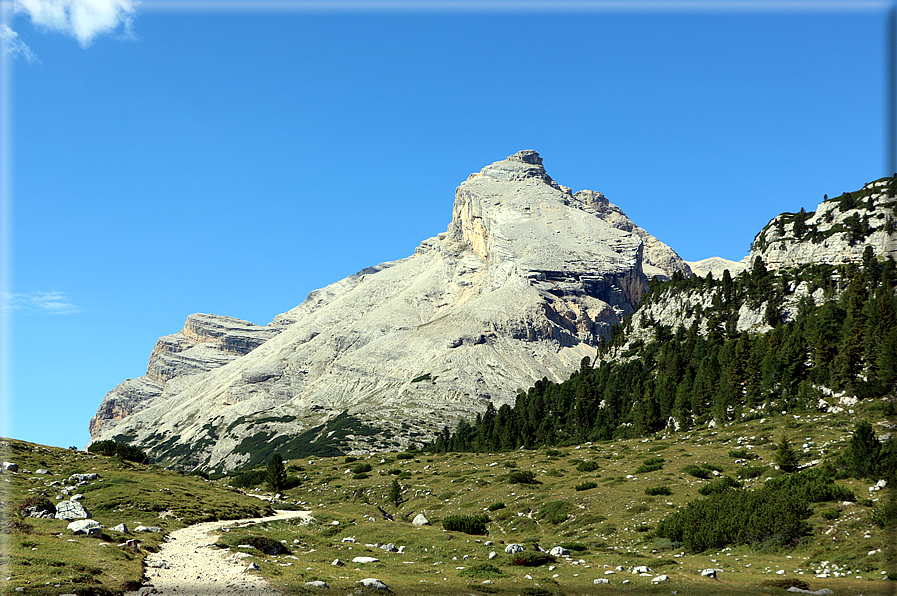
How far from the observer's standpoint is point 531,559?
38.7 meters

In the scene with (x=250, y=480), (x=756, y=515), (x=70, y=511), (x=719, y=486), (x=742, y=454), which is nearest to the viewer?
(x=70, y=511)

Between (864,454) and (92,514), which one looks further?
(864,454)

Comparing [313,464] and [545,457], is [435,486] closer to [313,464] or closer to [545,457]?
[545,457]

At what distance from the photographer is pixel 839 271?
170 meters

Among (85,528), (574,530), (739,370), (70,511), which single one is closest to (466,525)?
(574,530)

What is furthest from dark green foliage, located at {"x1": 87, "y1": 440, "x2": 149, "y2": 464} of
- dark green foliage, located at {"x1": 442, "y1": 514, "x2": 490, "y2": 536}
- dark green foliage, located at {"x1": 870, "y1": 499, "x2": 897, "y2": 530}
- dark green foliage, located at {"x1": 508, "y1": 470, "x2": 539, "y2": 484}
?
dark green foliage, located at {"x1": 870, "y1": 499, "x2": 897, "y2": 530}

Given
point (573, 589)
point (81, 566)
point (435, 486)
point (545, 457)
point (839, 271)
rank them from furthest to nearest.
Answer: point (839, 271), point (545, 457), point (435, 486), point (573, 589), point (81, 566)

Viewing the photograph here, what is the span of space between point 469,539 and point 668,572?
1725 cm

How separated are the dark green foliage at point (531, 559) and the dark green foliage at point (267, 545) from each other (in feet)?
51.9

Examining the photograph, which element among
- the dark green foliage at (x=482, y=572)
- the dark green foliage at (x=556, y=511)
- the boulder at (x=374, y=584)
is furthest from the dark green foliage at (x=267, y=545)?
the dark green foliage at (x=556, y=511)

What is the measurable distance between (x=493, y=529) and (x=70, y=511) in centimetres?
3729

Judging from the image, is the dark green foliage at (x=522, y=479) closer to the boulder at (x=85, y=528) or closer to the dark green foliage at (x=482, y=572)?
the dark green foliage at (x=482, y=572)

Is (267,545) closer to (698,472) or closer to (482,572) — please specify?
(482,572)

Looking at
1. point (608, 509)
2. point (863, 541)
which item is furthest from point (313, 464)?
point (863, 541)
